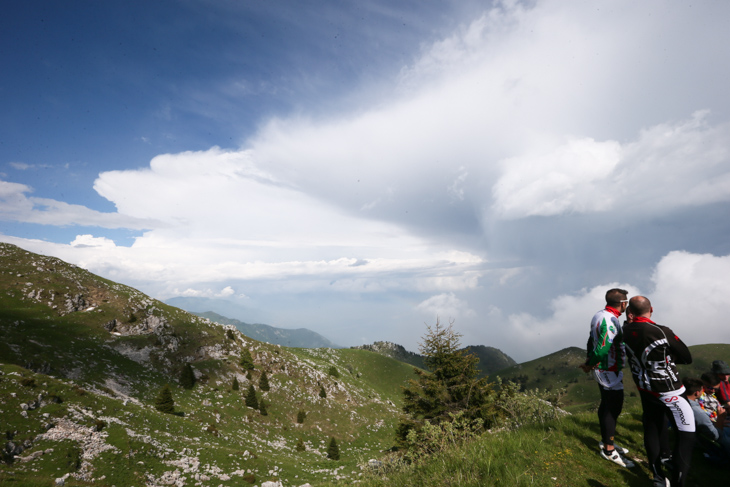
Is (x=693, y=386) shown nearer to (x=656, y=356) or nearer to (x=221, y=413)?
(x=656, y=356)

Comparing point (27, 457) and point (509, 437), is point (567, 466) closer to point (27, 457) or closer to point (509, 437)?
point (509, 437)

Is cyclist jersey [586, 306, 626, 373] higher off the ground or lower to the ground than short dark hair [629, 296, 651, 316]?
lower

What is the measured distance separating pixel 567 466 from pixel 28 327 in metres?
55.6

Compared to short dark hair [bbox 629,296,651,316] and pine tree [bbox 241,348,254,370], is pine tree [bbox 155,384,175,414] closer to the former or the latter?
pine tree [bbox 241,348,254,370]

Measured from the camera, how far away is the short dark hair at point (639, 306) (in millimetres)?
6195

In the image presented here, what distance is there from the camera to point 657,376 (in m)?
5.91

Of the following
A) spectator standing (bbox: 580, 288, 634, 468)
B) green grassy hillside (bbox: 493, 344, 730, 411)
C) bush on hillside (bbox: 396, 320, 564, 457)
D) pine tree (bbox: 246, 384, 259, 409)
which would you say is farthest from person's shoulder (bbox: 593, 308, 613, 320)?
green grassy hillside (bbox: 493, 344, 730, 411)

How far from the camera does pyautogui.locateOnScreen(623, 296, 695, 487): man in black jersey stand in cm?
569

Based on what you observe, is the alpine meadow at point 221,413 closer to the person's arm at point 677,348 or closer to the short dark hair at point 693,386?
the short dark hair at point 693,386

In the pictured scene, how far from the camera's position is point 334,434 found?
141ft

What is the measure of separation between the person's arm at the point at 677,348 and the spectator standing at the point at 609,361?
0.84 meters

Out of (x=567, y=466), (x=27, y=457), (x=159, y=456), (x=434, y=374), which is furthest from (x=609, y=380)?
(x=27, y=457)

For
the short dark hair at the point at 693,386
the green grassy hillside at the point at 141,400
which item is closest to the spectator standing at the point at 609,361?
the short dark hair at the point at 693,386

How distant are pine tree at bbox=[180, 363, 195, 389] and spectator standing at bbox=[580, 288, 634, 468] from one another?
1854 inches
